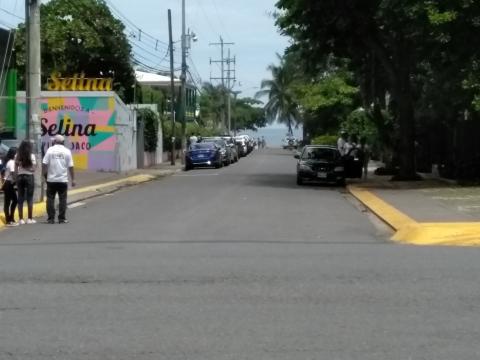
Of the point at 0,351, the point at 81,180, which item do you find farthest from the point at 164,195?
the point at 0,351

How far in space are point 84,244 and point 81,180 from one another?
62.2 feet

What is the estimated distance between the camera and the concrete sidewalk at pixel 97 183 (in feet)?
79.7

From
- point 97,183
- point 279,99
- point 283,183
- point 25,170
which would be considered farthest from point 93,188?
point 279,99

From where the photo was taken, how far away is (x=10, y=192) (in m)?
16.8

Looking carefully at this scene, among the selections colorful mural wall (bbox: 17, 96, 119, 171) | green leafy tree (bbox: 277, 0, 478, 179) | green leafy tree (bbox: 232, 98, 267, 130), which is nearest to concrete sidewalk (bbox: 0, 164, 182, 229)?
colorful mural wall (bbox: 17, 96, 119, 171)

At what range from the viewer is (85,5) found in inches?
1849

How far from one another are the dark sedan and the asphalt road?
511 inches

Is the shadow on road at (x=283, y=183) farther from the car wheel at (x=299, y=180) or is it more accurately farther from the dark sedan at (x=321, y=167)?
the dark sedan at (x=321, y=167)

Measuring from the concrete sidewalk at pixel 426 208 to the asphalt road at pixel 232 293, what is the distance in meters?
0.71

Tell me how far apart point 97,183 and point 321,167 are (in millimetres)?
8422

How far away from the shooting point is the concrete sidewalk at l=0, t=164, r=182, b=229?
957 inches

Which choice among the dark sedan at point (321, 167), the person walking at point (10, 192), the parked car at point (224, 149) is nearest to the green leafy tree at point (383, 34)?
the dark sedan at point (321, 167)

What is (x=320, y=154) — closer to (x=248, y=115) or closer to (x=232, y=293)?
A: (x=232, y=293)

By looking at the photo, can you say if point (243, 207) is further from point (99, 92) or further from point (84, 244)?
point (99, 92)
